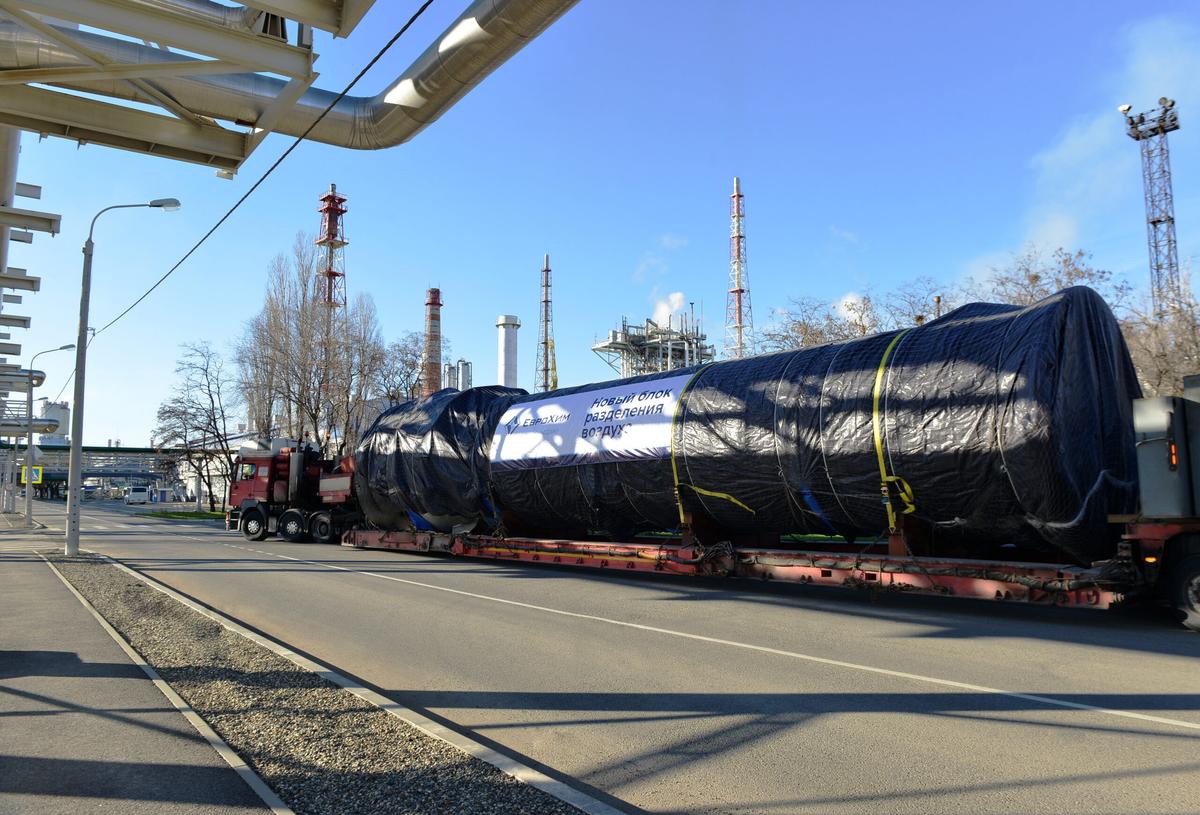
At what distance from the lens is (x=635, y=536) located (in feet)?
52.0

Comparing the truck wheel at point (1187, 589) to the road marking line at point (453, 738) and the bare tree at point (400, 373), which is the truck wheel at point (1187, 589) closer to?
the road marking line at point (453, 738)

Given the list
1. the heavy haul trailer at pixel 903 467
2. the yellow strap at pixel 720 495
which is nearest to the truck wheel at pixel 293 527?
the heavy haul trailer at pixel 903 467

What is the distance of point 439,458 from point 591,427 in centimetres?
509

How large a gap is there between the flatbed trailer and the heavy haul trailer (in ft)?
0.08

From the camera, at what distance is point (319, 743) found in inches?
201

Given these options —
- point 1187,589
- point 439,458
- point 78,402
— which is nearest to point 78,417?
Result: point 78,402

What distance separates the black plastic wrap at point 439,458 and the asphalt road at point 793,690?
5581 millimetres

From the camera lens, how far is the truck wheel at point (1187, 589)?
28.2ft

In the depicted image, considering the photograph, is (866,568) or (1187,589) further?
(866,568)

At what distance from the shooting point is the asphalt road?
449 cm

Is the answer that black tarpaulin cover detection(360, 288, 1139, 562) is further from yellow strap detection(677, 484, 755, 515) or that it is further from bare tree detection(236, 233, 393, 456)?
bare tree detection(236, 233, 393, 456)

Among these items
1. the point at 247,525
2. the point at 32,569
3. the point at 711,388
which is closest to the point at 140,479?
the point at 247,525

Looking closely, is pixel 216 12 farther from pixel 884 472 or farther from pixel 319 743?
pixel 884 472

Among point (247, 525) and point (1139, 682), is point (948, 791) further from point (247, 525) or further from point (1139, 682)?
point (247, 525)
